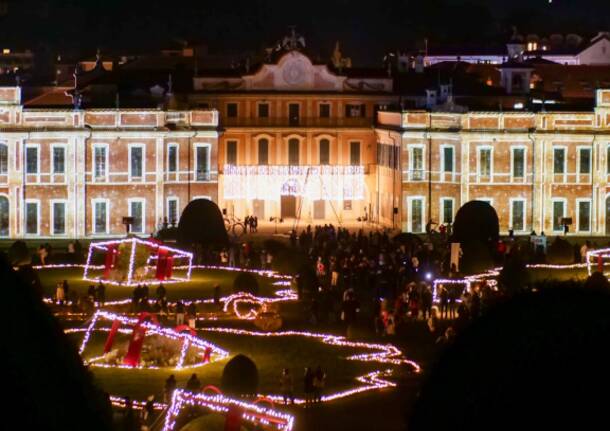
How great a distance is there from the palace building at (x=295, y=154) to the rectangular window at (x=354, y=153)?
0.32 feet

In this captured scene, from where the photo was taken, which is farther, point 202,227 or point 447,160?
point 447,160

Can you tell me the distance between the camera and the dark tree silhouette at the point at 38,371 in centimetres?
1376

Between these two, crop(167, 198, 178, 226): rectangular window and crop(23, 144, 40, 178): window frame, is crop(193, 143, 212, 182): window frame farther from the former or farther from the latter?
crop(23, 144, 40, 178): window frame

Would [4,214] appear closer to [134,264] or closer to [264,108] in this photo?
[264,108]

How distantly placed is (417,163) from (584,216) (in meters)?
7.01

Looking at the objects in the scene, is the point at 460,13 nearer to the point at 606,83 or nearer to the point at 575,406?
the point at 606,83

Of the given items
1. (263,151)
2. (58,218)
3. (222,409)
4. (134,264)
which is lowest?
(222,409)

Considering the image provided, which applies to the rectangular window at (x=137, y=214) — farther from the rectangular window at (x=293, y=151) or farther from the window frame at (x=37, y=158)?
the rectangular window at (x=293, y=151)

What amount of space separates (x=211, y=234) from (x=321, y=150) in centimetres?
1829

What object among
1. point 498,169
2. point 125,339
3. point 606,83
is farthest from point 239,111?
point 125,339

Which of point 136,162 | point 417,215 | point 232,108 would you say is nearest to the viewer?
point 136,162

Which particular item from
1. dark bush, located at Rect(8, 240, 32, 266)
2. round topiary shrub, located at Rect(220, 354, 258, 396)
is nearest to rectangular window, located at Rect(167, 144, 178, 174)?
dark bush, located at Rect(8, 240, 32, 266)

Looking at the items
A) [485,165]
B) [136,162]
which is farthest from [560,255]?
[136,162]

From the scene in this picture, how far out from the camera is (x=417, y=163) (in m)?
68.2
